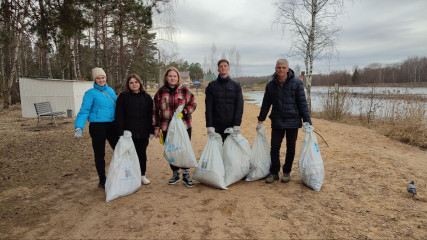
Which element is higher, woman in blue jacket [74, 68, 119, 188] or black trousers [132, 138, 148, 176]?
woman in blue jacket [74, 68, 119, 188]

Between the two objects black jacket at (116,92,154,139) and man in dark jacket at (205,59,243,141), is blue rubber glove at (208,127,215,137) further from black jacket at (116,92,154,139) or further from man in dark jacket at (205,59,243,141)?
black jacket at (116,92,154,139)

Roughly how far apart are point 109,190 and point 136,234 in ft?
3.05

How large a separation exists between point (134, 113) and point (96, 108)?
486mm

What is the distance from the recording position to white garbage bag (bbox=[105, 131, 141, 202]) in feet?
10.3

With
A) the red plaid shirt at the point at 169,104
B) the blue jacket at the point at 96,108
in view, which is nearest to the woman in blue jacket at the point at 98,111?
the blue jacket at the point at 96,108

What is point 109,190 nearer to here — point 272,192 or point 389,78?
point 272,192

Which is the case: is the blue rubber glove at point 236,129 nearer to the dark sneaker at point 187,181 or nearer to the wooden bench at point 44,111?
the dark sneaker at point 187,181

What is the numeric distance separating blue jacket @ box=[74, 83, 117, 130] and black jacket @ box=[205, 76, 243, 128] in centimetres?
133

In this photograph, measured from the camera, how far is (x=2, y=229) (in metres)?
2.60

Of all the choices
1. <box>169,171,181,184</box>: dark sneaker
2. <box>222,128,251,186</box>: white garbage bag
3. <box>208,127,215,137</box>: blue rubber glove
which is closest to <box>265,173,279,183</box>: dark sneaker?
<box>222,128,251,186</box>: white garbage bag

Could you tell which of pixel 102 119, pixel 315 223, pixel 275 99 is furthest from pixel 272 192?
pixel 102 119

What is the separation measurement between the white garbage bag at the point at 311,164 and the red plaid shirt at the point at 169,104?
1.66m

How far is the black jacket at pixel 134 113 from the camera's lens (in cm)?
336

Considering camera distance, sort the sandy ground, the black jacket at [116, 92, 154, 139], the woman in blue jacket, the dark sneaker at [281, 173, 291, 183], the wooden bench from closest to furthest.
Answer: the sandy ground
the woman in blue jacket
the black jacket at [116, 92, 154, 139]
the dark sneaker at [281, 173, 291, 183]
the wooden bench
